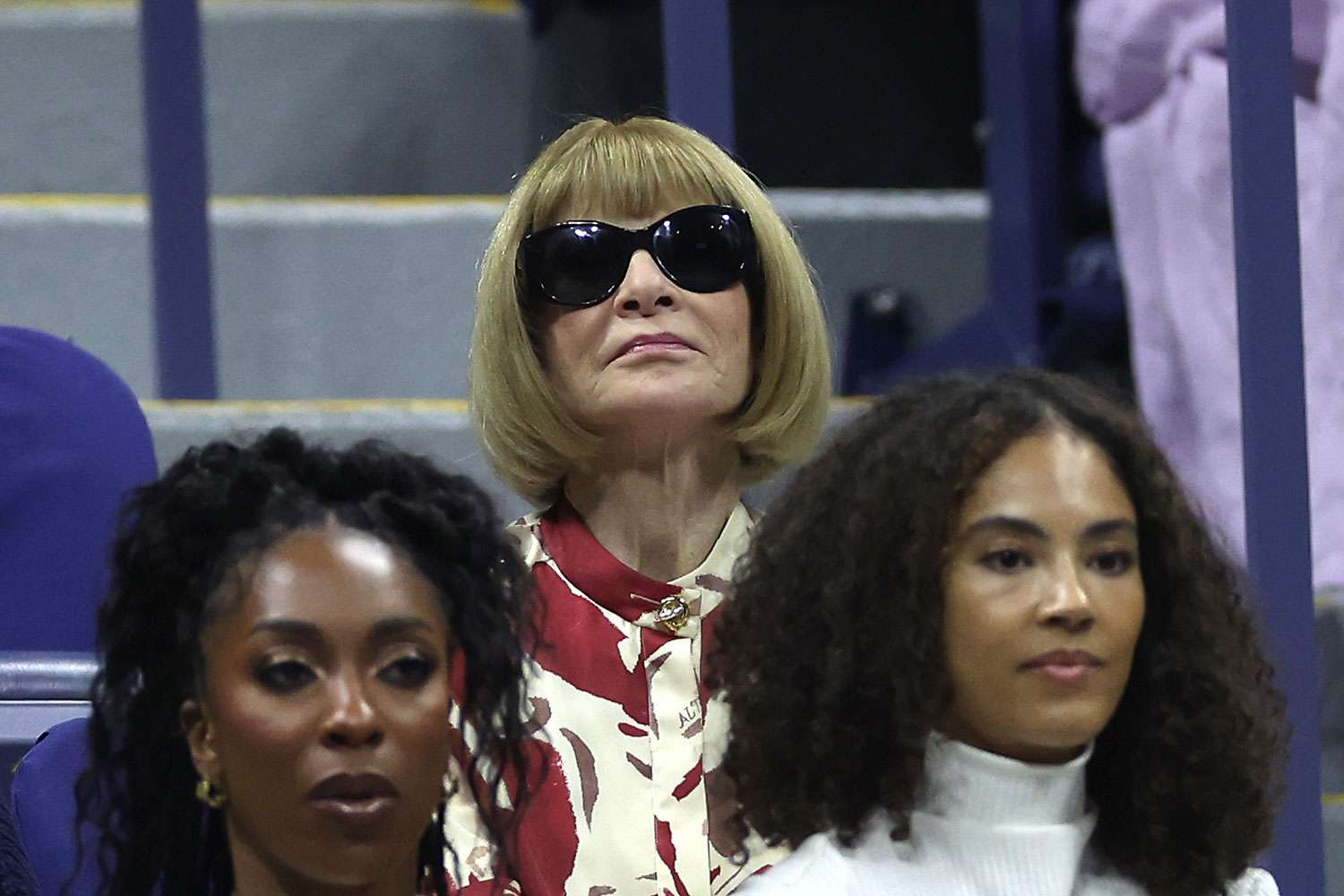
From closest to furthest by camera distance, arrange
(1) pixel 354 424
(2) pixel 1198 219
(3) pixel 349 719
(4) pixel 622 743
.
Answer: (3) pixel 349 719, (4) pixel 622 743, (1) pixel 354 424, (2) pixel 1198 219

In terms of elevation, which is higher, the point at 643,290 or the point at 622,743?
the point at 643,290

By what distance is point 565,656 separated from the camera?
→ 170 centimetres

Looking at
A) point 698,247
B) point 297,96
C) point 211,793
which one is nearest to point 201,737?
point 211,793

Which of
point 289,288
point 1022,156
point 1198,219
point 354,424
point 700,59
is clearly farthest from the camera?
point 1022,156

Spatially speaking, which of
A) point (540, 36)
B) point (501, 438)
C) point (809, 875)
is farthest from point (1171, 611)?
point (540, 36)

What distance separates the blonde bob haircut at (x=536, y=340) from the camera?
5.82 ft

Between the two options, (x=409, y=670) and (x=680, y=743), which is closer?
(x=409, y=670)

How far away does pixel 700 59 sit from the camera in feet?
7.68

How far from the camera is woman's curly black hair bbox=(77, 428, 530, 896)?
126 cm

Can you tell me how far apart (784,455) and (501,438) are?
0.74 ft

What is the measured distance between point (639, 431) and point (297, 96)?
192 cm

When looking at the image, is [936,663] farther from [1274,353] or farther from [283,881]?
[1274,353]

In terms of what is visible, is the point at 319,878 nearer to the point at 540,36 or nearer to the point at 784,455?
the point at 784,455

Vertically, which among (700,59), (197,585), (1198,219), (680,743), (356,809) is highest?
(700,59)
